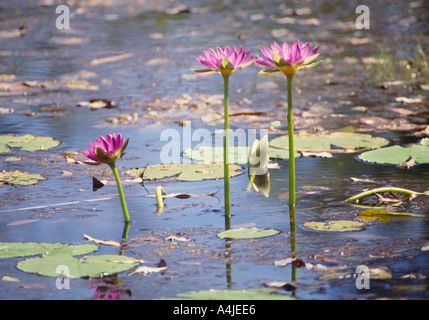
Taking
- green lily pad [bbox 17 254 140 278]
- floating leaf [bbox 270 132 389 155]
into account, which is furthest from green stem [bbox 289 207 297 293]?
floating leaf [bbox 270 132 389 155]

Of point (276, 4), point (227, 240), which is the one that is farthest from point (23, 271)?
point (276, 4)

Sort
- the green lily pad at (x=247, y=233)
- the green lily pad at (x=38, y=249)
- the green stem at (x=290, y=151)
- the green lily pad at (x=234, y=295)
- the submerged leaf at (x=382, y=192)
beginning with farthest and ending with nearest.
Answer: the submerged leaf at (x=382, y=192) < the green stem at (x=290, y=151) < the green lily pad at (x=247, y=233) < the green lily pad at (x=38, y=249) < the green lily pad at (x=234, y=295)

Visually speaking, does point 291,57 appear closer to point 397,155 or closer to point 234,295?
point 234,295

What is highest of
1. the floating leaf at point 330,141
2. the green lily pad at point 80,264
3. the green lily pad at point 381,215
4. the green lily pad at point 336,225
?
the floating leaf at point 330,141

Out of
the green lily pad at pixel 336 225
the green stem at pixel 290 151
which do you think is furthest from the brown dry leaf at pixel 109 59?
the green lily pad at pixel 336 225

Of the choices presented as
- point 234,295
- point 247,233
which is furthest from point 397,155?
point 234,295

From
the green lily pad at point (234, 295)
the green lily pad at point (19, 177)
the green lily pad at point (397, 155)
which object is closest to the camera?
the green lily pad at point (234, 295)

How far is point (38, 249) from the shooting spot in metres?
2.25

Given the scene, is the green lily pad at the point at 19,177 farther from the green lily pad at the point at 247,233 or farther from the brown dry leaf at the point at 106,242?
the green lily pad at the point at 247,233

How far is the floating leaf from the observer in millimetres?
3633

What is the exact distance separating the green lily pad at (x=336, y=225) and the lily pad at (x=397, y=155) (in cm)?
93

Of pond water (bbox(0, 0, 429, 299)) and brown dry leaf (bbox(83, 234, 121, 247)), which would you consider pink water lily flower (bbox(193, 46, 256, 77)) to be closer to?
pond water (bbox(0, 0, 429, 299))

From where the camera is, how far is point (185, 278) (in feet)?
6.58

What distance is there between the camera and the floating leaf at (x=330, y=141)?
3.63 meters
